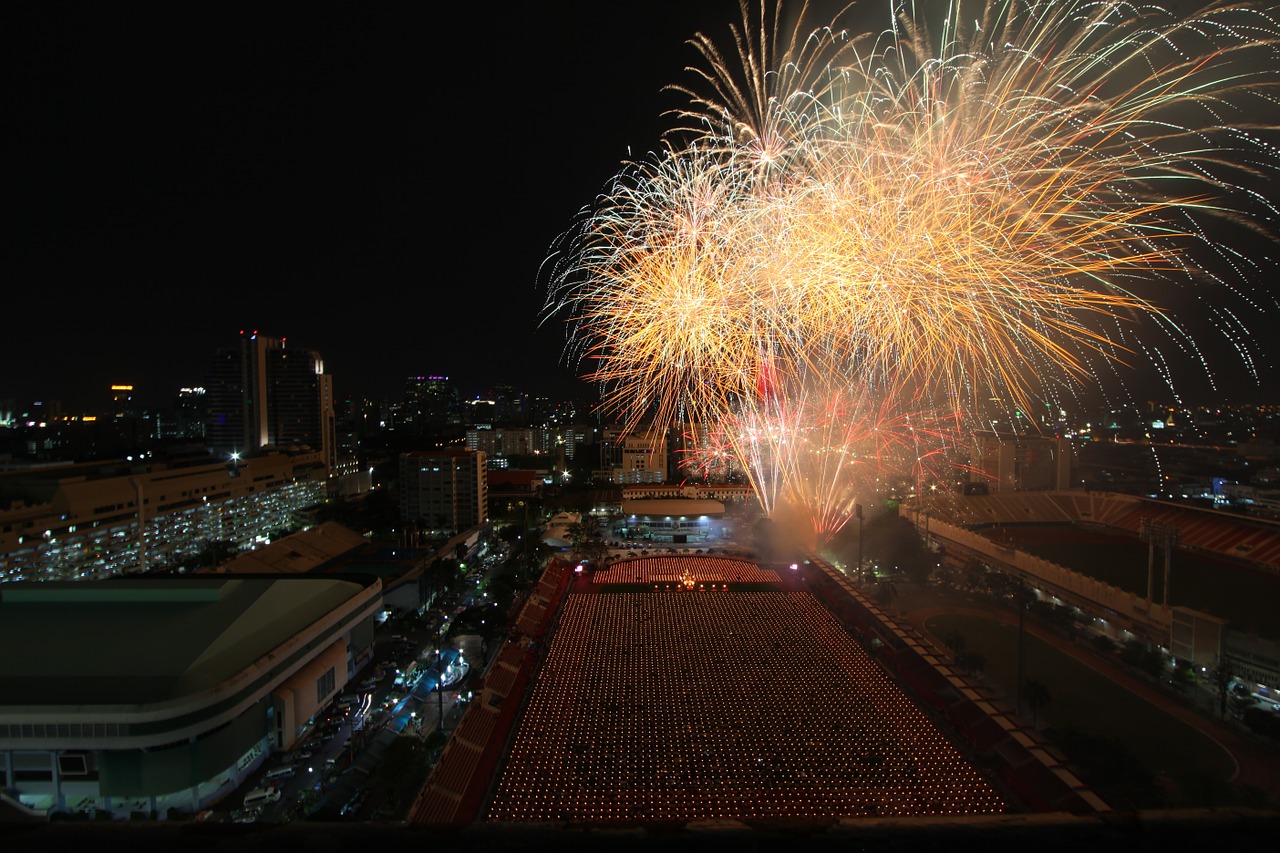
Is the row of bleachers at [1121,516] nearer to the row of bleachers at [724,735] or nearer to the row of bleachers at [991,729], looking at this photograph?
the row of bleachers at [991,729]

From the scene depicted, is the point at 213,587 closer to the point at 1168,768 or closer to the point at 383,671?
the point at 383,671

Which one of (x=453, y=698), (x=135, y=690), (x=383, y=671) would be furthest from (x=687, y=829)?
(x=383, y=671)

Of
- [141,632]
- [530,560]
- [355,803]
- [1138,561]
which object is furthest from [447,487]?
[1138,561]

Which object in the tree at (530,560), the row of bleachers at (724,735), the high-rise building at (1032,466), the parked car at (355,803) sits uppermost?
the high-rise building at (1032,466)

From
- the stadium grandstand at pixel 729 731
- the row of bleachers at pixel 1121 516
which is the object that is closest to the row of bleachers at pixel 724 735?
the stadium grandstand at pixel 729 731

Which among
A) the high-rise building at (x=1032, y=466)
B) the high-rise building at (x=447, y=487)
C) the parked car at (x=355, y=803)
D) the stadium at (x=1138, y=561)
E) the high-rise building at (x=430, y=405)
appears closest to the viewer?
the parked car at (x=355, y=803)

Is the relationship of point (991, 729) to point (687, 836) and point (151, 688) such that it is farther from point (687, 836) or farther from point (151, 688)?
point (151, 688)
